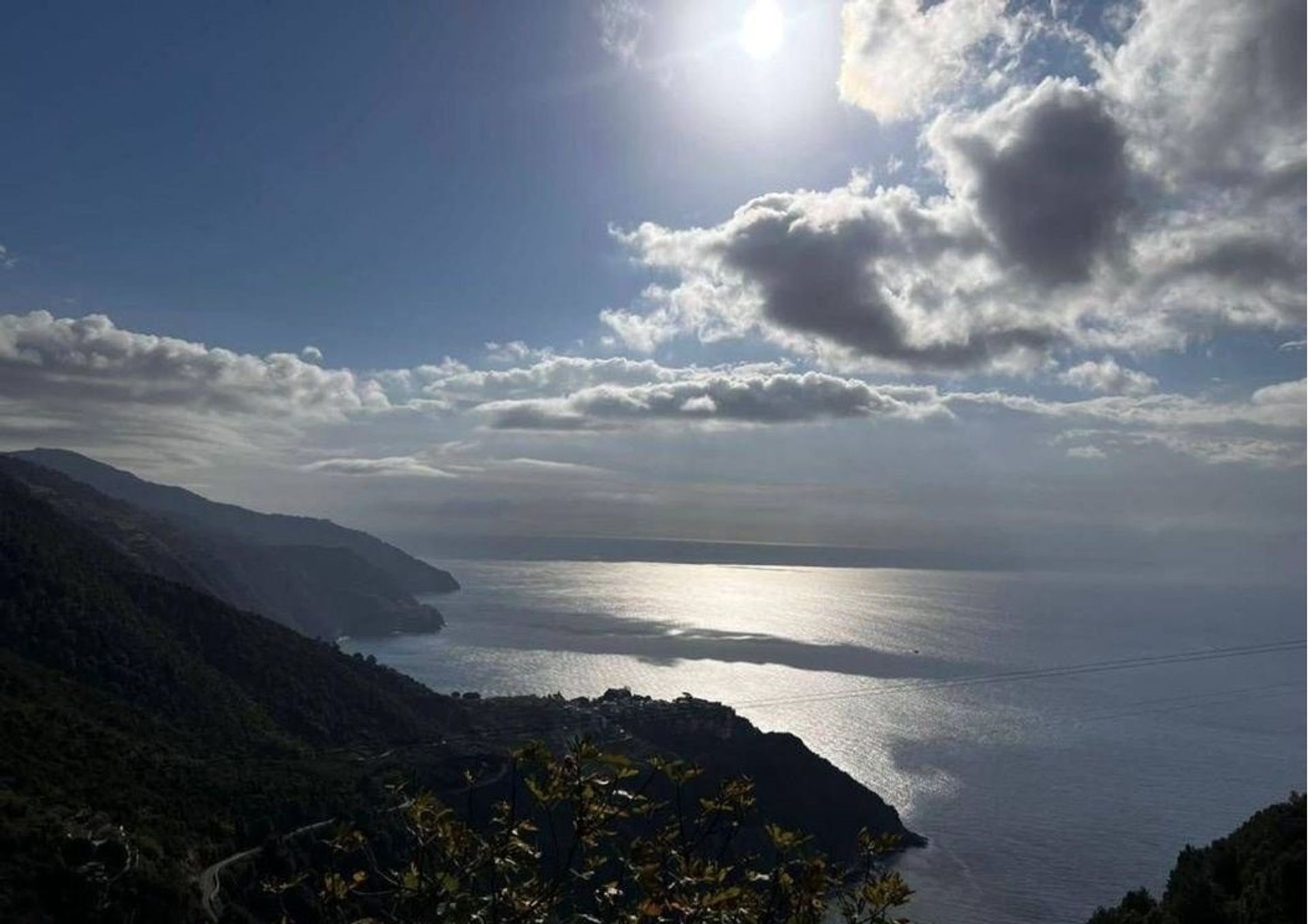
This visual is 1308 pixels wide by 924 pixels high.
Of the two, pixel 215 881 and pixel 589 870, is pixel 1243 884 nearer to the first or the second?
pixel 589 870

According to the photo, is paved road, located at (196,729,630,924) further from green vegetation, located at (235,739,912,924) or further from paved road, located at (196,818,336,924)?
green vegetation, located at (235,739,912,924)

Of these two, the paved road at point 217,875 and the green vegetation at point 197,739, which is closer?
the green vegetation at point 197,739

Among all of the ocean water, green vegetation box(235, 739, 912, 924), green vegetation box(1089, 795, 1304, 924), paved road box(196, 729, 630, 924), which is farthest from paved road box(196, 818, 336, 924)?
the ocean water

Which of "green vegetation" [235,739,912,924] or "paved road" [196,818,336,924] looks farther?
"paved road" [196,818,336,924]

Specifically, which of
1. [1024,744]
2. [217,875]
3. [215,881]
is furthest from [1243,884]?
[1024,744]

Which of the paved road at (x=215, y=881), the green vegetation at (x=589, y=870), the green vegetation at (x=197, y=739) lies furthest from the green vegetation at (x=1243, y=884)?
the paved road at (x=215, y=881)

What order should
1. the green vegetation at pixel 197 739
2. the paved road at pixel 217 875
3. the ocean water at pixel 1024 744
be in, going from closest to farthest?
the green vegetation at pixel 197 739 < the paved road at pixel 217 875 < the ocean water at pixel 1024 744

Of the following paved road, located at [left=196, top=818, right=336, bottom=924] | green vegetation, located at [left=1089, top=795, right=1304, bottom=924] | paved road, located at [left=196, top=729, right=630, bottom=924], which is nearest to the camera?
green vegetation, located at [left=1089, top=795, right=1304, bottom=924]

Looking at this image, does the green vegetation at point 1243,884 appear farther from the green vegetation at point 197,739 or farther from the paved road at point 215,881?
the paved road at point 215,881

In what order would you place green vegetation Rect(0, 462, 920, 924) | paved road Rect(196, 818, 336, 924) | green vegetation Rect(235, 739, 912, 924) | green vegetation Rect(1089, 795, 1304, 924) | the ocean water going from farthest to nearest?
the ocean water < paved road Rect(196, 818, 336, 924) < green vegetation Rect(0, 462, 920, 924) < green vegetation Rect(1089, 795, 1304, 924) < green vegetation Rect(235, 739, 912, 924)

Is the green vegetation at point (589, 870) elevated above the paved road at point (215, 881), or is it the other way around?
the green vegetation at point (589, 870)
